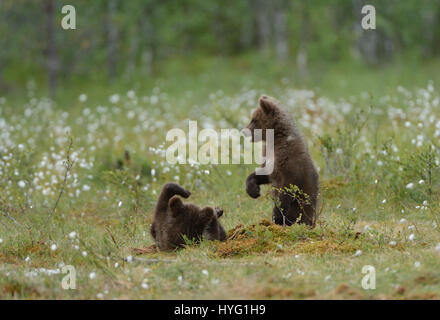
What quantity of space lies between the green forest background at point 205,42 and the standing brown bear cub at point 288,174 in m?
20.7

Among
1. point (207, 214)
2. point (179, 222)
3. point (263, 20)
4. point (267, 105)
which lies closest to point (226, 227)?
point (207, 214)

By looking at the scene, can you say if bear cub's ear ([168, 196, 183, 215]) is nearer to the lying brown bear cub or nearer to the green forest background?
the lying brown bear cub

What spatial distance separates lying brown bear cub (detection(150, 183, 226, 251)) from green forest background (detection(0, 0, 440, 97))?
2168cm

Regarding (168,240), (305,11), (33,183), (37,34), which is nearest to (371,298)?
(168,240)

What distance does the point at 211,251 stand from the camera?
6898 millimetres

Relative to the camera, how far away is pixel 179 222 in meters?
7.20

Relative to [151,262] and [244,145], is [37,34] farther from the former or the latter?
[151,262]

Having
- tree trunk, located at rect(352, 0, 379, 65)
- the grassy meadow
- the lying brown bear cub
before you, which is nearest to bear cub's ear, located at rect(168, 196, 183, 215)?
the lying brown bear cub

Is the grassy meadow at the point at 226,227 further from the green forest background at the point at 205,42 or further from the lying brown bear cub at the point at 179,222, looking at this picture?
the green forest background at the point at 205,42

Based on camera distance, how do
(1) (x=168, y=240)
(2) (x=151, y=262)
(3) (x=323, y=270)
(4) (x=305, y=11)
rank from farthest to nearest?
(4) (x=305, y=11) → (1) (x=168, y=240) → (2) (x=151, y=262) → (3) (x=323, y=270)

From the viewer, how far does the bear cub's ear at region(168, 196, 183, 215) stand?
7.01m

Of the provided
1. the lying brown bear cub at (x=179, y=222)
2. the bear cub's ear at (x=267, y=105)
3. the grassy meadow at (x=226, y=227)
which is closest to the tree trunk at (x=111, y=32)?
the grassy meadow at (x=226, y=227)

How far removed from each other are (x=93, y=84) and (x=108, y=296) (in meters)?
29.1

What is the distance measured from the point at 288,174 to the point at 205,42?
1564 inches
